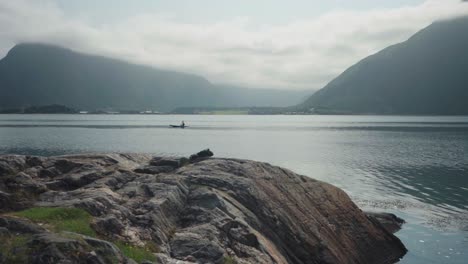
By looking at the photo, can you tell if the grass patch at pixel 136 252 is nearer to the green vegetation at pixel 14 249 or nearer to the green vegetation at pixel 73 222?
the green vegetation at pixel 73 222

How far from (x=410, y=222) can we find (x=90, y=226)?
145 feet

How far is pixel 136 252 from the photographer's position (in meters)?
23.8

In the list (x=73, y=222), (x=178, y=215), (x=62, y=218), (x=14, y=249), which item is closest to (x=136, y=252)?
(x=73, y=222)

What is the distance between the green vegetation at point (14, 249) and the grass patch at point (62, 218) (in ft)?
7.85

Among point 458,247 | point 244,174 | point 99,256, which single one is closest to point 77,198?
point 99,256

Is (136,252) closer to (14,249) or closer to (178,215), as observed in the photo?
(14,249)

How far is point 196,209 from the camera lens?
31.0 meters

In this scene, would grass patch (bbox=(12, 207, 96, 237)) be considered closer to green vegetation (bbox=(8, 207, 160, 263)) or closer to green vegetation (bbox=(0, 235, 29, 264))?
green vegetation (bbox=(8, 207, 160, 263))

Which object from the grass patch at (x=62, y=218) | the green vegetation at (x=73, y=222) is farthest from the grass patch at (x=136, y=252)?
the grass patch at (x=62, y=218)

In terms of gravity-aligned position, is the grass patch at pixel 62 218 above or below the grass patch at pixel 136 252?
above

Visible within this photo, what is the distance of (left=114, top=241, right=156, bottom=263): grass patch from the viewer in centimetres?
2335

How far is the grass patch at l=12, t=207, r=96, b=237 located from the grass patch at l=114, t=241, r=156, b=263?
1791mm

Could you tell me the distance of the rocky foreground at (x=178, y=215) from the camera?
2264cm

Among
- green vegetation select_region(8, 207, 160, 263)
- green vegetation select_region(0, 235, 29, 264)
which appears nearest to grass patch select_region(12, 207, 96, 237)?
green vegetation select_region(8, 207, 160, 263)
